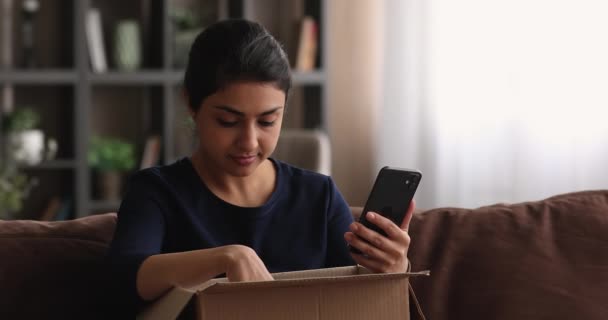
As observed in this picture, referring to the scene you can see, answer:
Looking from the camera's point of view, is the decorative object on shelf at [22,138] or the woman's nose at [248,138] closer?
the woman's nose at [248,138]

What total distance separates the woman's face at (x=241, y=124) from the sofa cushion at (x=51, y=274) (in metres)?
0.26

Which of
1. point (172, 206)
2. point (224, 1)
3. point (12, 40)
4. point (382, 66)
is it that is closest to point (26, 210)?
point (12, 40)

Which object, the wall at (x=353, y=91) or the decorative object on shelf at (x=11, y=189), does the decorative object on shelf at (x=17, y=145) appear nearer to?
the decorative object on shelf at (x=11, y=189)

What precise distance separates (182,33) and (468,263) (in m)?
3.07

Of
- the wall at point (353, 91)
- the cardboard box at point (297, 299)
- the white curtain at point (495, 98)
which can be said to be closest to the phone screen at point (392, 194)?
the cardboard box at point (297, 299)

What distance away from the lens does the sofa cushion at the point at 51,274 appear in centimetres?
147

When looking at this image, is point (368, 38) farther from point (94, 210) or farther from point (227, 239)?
point (227, 239)

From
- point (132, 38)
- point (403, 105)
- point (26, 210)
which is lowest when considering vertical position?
point (26, 210)

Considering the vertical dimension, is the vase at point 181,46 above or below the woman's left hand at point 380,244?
above

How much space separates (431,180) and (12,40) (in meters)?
2.12

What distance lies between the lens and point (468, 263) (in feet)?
5.39

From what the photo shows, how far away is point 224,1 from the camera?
4.68m

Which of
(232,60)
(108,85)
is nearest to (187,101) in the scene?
(232,60)

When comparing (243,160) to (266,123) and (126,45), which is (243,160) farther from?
(126,45)
